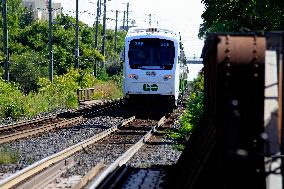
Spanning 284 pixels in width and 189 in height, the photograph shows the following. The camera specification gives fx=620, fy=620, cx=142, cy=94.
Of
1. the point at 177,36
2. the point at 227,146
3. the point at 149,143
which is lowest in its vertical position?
the point at 149,143

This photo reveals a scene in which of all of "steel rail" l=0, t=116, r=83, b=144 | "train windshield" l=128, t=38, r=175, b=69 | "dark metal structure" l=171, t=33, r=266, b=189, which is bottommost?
"steel rail" l=0, t=116, r=83, b=144

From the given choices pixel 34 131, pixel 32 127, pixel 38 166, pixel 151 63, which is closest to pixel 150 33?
pixel 151 63

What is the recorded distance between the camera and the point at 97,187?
9266 mm

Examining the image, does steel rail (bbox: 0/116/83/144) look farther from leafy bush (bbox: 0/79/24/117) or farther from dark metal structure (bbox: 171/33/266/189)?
dark metal structure (bbox: 171/33/266/189)

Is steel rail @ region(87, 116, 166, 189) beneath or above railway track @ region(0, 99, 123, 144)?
beneath

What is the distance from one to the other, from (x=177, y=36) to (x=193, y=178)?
19.4 m

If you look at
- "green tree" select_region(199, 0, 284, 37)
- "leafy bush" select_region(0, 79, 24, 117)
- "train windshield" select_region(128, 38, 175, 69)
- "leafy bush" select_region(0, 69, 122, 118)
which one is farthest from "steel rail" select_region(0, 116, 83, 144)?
"green tree" select_region(199, 0, 284, 37)

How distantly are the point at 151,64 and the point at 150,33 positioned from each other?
1.23 meters

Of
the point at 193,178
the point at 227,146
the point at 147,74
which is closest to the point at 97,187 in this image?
the point at 193,178

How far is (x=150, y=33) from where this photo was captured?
24.6 meters

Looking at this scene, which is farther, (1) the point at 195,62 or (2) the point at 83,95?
(1) the point at 195,62

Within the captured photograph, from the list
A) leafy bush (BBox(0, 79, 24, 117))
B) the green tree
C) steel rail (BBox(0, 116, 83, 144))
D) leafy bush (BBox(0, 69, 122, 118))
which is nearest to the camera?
steel rail (BBox(0, 116, 83, 144))

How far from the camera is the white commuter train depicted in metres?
24.5

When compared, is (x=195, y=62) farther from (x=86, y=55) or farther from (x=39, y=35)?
(x=86, y=55)
